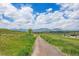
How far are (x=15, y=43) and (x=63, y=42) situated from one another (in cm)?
38

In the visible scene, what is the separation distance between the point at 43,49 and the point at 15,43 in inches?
8.9

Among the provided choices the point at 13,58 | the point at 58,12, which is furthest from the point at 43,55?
the point at 58,12

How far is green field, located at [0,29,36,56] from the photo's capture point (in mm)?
Answer: 1545

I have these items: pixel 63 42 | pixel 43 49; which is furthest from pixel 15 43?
pixel 63 42

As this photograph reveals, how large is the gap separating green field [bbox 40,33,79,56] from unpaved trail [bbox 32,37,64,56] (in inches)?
1.1

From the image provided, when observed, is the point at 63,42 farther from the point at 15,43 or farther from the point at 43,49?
the point at 15,43

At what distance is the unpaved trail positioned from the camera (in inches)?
61.1

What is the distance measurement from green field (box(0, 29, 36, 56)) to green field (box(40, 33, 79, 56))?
0.12 m

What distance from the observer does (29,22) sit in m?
1.58

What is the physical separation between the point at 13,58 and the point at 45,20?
0.39 m

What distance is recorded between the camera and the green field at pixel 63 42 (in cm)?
156

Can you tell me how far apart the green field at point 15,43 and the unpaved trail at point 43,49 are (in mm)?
40

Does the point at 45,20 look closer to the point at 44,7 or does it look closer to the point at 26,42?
the point at 44,7

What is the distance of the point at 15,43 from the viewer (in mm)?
1563
